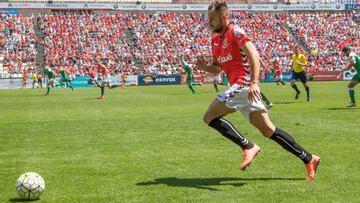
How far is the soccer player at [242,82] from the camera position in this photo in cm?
703

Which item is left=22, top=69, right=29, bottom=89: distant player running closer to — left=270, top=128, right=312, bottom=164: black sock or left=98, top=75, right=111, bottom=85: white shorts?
left=98, top=75, right=111, bottom=85: white shorts

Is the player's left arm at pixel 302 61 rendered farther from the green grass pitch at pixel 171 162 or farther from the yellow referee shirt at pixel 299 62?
the green grass pitch at pixel 171 162

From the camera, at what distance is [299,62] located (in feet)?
78.2

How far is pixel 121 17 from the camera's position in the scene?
209 ft

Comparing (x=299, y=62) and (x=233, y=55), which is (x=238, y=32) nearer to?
(x=233, y=55)

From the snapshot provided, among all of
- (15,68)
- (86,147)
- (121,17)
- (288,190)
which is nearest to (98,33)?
(121,17)

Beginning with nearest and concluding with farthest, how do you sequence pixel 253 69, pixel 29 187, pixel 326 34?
pixel 29 187, pixel 253 69, pixel 326 34

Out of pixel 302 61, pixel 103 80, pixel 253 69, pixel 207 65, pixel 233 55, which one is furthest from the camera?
pixel 103 80

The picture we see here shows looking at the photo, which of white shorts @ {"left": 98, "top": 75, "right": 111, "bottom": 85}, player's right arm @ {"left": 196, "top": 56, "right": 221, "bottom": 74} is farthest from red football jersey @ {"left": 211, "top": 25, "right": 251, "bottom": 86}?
white shorts @ {"left": 98, "top": 75, "right": 111, "bottom": 85}

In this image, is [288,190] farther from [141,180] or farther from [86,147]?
[86,147]

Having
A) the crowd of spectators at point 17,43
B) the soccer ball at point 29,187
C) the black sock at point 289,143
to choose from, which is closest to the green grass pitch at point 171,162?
the soccer ball at point 29,187

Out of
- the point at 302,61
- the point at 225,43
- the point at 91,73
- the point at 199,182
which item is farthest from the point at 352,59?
the point at 91,73

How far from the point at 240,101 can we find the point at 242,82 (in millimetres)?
268

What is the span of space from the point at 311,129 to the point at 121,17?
53109 millimetres
